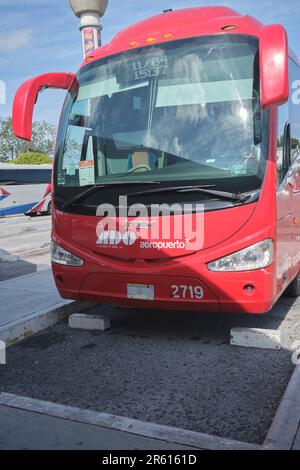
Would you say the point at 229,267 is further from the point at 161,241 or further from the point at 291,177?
the point at 291,177

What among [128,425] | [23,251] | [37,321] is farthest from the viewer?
[23,251]

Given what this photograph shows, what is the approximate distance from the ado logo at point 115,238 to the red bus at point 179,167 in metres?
0.01

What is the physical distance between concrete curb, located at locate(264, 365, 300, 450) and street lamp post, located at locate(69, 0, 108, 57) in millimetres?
7771

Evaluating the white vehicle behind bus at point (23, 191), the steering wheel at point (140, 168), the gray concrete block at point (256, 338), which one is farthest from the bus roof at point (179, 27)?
the white vehicle behind bus at point (23, 191)

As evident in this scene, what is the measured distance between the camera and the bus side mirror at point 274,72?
3.75 metres

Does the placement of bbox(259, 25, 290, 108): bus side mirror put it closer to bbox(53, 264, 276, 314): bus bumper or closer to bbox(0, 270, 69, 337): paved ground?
bbox(53, 264, 276, 314): bus bumper

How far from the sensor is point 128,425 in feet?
10.3

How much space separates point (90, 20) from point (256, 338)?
739 centimetres

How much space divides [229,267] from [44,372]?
5.95 ft

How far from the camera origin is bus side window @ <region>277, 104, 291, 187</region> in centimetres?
447

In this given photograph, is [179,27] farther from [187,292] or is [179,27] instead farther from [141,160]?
[187,292]

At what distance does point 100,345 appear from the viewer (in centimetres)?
480

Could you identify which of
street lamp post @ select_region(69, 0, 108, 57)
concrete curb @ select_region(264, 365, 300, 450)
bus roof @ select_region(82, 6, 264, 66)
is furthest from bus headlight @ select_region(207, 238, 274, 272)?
street lamp post @ select_region(69, 0, 108, 57)

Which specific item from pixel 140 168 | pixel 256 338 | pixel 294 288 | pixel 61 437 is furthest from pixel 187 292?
pixel 294 288
